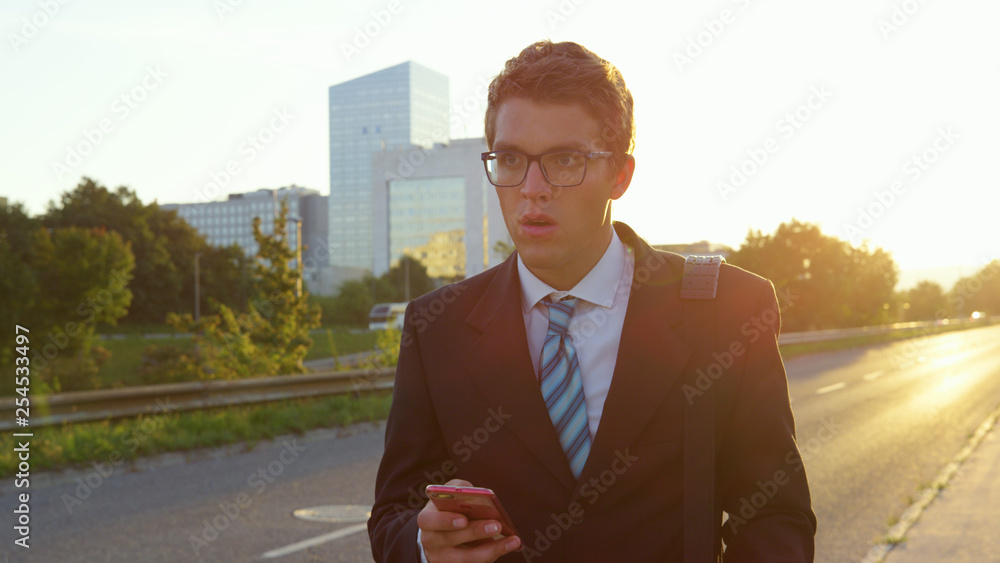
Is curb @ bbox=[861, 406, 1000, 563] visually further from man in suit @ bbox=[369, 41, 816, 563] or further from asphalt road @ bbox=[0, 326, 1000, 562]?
man in suit @ bbox=[369, 41, 816, 563]

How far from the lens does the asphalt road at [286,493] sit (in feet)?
20.3

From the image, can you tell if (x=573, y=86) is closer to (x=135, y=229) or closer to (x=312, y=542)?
(x=312, y=542)

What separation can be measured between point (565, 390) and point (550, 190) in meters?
0.45

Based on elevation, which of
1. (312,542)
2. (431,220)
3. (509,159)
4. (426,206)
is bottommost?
(312,542)

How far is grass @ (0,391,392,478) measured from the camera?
857 cm

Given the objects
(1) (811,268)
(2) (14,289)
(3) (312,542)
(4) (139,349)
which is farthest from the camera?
(4) (139,349)

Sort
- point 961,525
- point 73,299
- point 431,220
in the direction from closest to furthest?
point 961,525 → point 73,299 → point 431,220

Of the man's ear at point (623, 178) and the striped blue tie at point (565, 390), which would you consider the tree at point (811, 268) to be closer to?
the man's ear at point (623, 178)

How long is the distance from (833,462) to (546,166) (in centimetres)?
916

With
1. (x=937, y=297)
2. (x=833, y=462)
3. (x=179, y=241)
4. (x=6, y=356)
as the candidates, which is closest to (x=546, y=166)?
(x=833, y=462)

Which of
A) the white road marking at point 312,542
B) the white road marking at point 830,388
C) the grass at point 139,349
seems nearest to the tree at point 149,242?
the grass at point 139,349

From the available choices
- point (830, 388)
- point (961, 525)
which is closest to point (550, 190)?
point (961, 525)

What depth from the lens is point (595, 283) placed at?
2006 mm

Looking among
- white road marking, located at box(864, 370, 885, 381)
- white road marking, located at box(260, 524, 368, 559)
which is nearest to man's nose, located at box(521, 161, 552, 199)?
white road marking, located at box(260, 524, 368, 559)
